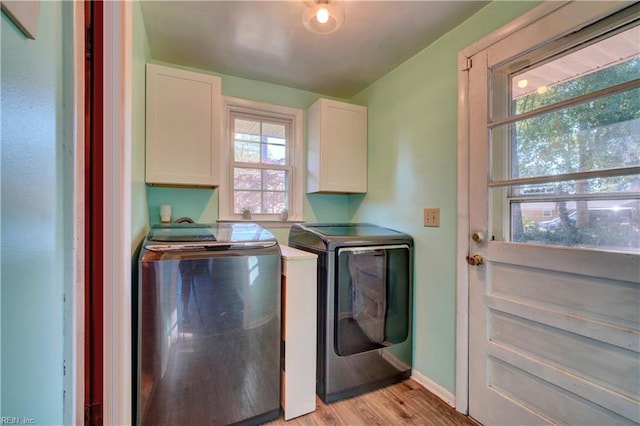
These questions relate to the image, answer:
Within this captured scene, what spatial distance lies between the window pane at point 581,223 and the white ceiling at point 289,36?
3.83 feet

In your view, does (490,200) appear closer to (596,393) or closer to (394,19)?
(596,393)

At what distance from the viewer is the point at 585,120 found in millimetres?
1171

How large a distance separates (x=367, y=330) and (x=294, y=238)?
0.89 meters

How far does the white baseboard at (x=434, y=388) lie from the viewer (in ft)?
5.51

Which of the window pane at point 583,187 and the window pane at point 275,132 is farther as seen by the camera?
the window pane at point 275,132

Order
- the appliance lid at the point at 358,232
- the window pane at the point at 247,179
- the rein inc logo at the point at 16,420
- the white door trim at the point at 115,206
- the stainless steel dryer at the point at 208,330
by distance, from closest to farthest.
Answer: the rein inc logo at the point at 16,420 < the white door trim at the point at 115,206 < the stainless steel dryer at the point at 208,330 < the appliance lid at the point at 358,232 < the window pane at the point at 247,179

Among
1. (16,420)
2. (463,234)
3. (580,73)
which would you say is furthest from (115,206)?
(580,73)

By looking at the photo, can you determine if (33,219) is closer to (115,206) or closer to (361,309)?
(115,206)

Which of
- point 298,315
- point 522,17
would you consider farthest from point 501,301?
point 522,17

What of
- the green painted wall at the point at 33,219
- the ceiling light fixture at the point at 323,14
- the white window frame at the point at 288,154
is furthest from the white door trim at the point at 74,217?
the white window frame at the point at 288,154

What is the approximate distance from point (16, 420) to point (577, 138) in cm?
193

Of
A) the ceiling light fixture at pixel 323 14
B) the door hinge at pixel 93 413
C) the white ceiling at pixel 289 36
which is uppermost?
the white ceiling at pixel 289 36

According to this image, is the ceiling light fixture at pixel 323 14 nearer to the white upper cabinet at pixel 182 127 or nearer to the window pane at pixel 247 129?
the white upper cabinet at pixel 182 127

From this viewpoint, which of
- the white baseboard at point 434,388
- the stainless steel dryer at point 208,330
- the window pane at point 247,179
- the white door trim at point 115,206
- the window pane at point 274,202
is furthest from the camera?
the window pane at point 274,202
